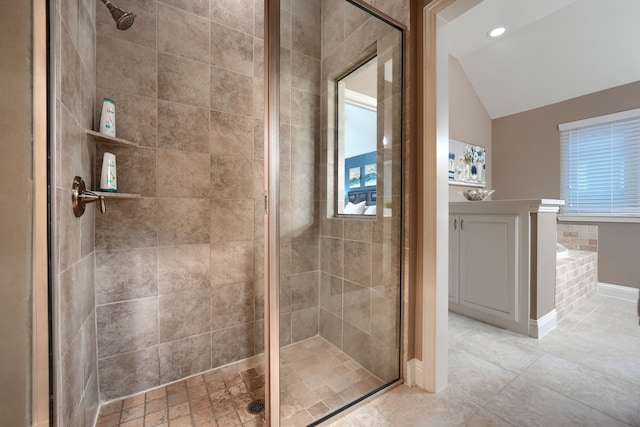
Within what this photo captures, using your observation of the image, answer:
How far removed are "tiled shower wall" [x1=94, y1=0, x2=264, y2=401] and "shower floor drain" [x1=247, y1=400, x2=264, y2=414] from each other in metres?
0.42

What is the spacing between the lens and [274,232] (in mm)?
1103

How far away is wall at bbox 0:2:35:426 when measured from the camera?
0.67 meters

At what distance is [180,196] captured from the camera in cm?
163

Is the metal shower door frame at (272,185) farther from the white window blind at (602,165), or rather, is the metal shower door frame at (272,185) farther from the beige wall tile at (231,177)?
the white window blind at (602,165)

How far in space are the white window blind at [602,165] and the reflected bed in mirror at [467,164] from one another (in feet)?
3.02

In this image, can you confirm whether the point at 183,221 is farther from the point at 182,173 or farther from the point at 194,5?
the point at 194,5

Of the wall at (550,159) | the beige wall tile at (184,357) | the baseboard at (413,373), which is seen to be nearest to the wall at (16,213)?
the beige wall tile at (184,357)

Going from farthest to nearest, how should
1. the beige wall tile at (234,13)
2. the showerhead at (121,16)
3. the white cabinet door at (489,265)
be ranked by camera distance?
the white cabinet door at (489,265) < the beige wall tile at (234,13) < the showerhead at (121,16)

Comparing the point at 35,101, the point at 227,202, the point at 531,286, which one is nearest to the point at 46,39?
the point at 35,101

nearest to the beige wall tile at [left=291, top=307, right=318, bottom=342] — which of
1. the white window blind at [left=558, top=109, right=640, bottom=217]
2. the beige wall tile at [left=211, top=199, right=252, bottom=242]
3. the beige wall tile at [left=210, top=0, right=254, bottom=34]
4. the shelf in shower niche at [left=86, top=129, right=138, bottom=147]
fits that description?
the beige wall tile at [left=211, top=199, right=252, bottom=242]

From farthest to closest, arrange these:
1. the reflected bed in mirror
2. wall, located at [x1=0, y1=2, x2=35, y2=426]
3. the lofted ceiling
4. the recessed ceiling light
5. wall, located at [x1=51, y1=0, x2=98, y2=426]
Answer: the reflected bed in mirror < the recessed ceiling light < the lofted ceiling < wall, located at [x1=51, y1=0, x2=98, y2=426] < wall, located at [x1=0, y1=2, x2=35, y2=426]

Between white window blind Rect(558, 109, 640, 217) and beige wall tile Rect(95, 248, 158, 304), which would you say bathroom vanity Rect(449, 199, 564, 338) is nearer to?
white window blind Rect(558, 109, 640, 217)

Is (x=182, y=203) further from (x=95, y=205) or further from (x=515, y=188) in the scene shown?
(x=515, y=188)

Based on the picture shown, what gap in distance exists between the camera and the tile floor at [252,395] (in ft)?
4.20
